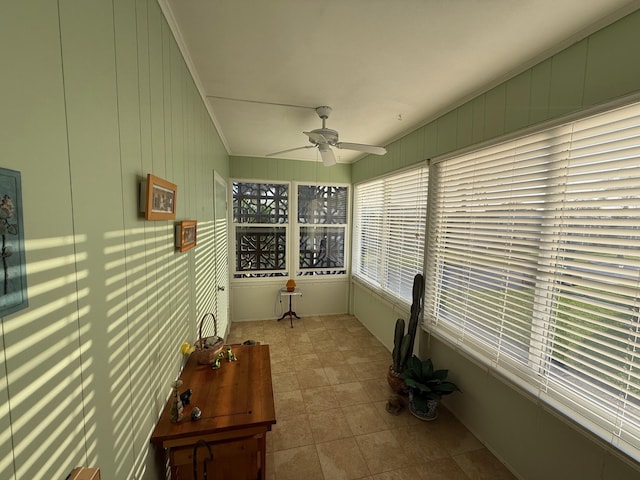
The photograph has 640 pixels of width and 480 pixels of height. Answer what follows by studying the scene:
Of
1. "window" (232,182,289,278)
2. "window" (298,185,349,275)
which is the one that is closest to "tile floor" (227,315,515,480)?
"window" (232,182,289,278)

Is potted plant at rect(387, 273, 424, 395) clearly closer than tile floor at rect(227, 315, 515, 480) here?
No

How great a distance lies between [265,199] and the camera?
404 cm

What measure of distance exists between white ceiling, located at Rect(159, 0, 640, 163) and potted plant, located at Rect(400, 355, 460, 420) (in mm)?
2180

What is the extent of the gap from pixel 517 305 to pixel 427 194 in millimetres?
1222

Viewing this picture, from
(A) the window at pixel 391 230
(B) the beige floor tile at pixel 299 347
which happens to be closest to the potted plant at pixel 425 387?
(A) the window at pixel 391 230

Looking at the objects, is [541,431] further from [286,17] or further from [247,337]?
[247,337]

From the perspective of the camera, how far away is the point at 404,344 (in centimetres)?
239

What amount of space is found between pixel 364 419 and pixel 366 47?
2.63 m

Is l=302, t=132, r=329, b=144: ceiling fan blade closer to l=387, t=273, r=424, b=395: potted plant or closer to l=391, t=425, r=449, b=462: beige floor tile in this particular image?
l=387, t=273, r=424, b=395: potted plant

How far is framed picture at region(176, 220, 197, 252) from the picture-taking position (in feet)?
4.84

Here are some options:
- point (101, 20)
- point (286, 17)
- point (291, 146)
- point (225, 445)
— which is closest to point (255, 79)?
point (286, 17)

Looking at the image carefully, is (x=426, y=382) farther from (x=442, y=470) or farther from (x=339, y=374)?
(x=339, y=374)

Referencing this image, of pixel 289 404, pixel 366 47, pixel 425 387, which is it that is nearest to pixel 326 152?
pixel 366 47

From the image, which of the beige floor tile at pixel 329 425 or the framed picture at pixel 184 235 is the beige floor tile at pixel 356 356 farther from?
the framed picture at pixel 184 235
